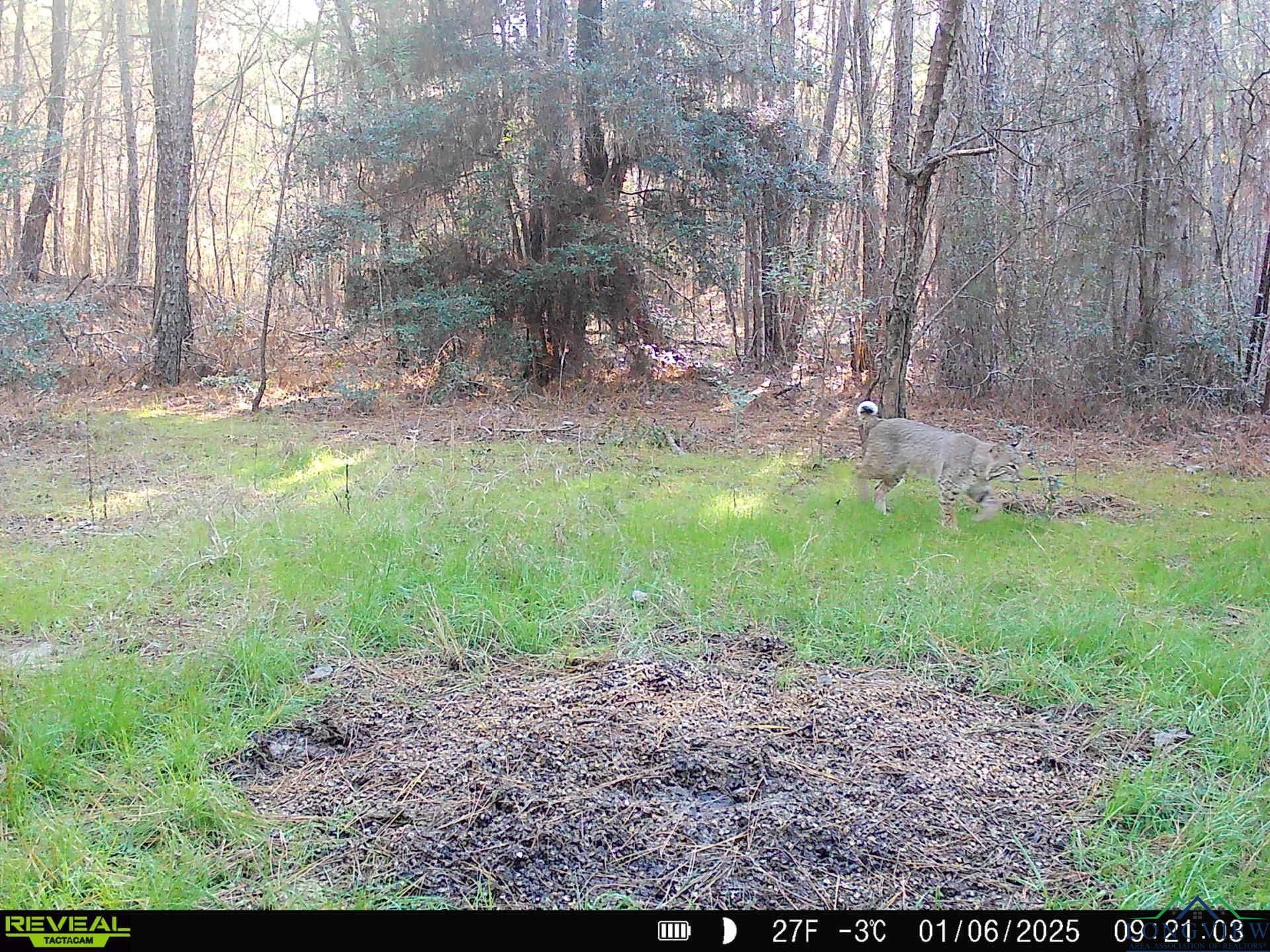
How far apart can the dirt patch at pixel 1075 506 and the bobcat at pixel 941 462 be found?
0.31m

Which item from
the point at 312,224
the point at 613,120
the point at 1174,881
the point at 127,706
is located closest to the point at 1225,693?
the point at 1174,881

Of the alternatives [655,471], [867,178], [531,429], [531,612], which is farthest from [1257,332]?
[531,612]

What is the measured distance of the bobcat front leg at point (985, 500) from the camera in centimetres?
623

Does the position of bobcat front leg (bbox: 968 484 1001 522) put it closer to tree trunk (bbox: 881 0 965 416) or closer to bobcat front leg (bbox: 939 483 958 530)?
bobcat front leg (bbox: 939 483 958 530)

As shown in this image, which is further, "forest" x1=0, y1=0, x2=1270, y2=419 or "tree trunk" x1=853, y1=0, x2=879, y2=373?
"tree trunk" x1=853, y1=0, x2=879, y2=373

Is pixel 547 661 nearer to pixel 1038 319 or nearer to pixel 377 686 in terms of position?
pixel 377 686

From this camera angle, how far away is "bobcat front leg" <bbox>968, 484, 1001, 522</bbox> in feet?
20.5

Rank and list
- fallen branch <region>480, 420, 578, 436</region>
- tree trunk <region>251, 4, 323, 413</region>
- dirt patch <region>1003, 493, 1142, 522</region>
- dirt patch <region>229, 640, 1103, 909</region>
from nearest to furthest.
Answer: dirt patch <region>229, 640, 1103, 909</region>
dirt patch <region>1003, 493, 1142, 522</region>
fallen branch <region>480, 420, 578, 436</region>
tree trunk <region>251, 4, 323, 413</region>

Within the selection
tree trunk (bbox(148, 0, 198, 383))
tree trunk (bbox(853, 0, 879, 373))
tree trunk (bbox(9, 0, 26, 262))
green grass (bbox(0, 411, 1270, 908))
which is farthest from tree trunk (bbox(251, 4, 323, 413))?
tree trunk (bbox(853, 0, 879, 373))

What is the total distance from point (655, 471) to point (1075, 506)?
302 centimetres

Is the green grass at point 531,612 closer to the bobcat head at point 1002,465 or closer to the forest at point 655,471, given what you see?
the forest at point 655,471
